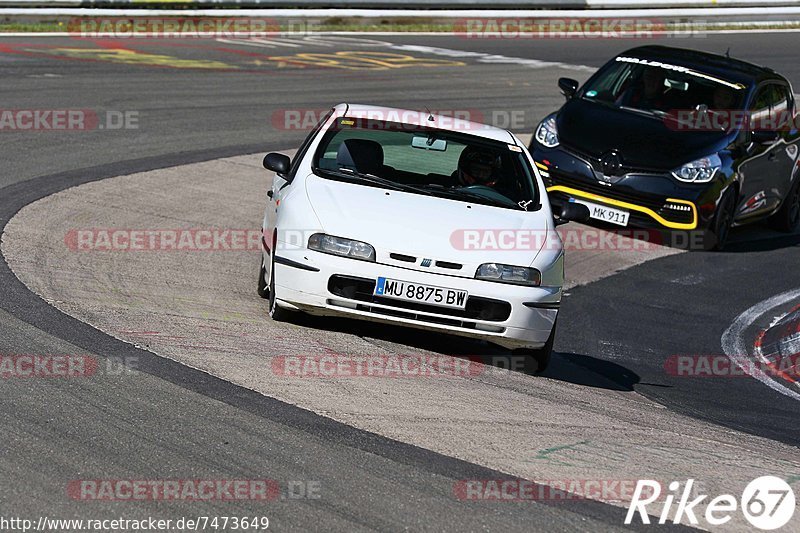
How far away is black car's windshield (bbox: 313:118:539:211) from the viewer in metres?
9.00

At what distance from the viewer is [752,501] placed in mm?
5965

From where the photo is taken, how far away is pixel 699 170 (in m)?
13.6

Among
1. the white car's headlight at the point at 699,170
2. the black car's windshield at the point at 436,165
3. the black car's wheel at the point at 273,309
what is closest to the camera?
the black car's wheel at the point at 273,309

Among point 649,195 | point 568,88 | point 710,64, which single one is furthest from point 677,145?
point 568,88

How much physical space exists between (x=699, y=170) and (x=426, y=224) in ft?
20.0

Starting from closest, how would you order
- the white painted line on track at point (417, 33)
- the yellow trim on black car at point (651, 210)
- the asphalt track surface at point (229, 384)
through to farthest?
the asphalt track surface at point (229, 384) → the yellow trim on black car at point (651, 210) → the white painted line on track at point (417, 33)

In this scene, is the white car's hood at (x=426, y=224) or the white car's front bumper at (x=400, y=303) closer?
the white car's front bumper at (x=400, y=303)

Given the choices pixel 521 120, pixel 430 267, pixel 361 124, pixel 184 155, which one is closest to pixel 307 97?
pixel 521 120

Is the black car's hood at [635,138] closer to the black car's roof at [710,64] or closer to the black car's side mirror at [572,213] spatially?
the black car's roof at [710,64]

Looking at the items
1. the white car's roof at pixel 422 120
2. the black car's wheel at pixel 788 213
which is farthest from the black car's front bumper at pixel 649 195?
the white car's roof at pixel 422 120

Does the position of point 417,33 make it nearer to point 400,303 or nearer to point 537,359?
point 537,359

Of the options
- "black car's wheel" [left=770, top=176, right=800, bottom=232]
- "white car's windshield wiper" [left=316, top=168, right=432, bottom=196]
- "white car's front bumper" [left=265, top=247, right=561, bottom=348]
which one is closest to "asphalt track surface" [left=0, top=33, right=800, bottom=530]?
"black car's wheel" [left=770, top=176, right=800, bottom=232]

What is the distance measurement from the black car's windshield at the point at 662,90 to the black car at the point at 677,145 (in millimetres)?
11

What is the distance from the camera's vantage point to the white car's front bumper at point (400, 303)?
7.96m
